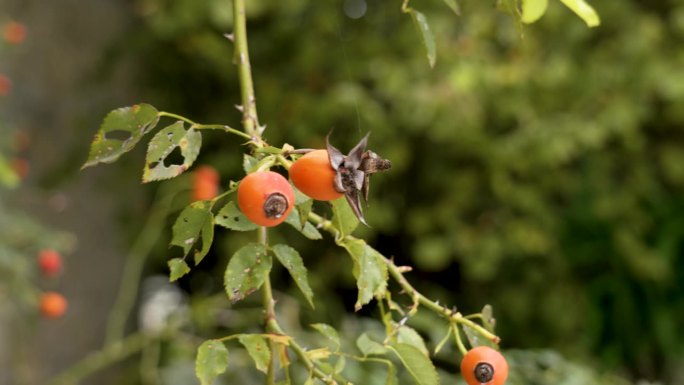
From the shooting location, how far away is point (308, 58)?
86.6 inches

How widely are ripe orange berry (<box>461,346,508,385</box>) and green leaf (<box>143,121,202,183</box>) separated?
0.53ft

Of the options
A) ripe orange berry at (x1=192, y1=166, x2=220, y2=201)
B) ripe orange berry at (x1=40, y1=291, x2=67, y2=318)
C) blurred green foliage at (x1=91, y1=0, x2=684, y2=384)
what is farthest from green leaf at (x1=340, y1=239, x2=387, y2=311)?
blurred green foliage at (x1=91, y1=0, x2=684, y2=384)

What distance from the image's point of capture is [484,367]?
43cm

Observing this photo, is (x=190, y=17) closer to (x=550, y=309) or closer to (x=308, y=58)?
(x=308, y=58)

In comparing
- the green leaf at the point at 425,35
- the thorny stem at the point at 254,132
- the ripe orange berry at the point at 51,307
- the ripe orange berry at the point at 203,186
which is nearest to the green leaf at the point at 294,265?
the thorny stem at the point at 254,132

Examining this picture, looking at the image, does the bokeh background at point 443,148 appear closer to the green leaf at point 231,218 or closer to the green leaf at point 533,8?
the green leaf at point 533,8

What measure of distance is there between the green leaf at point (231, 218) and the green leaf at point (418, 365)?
0.33 ft

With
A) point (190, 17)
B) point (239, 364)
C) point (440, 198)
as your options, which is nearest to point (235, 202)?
point (239, 364)

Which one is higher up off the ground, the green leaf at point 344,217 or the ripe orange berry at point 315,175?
the ripe orange berry at point 315,175

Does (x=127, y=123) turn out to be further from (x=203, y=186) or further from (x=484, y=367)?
(x=203, y=186)

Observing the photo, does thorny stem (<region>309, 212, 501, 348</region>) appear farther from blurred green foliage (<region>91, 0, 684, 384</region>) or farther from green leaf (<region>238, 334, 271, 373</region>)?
blurred green foliage (<region>91, 0, 684, 384</region>)

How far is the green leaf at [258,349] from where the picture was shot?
0.44m

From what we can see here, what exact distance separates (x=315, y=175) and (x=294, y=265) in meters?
0.10

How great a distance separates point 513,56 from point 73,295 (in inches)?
48.9
